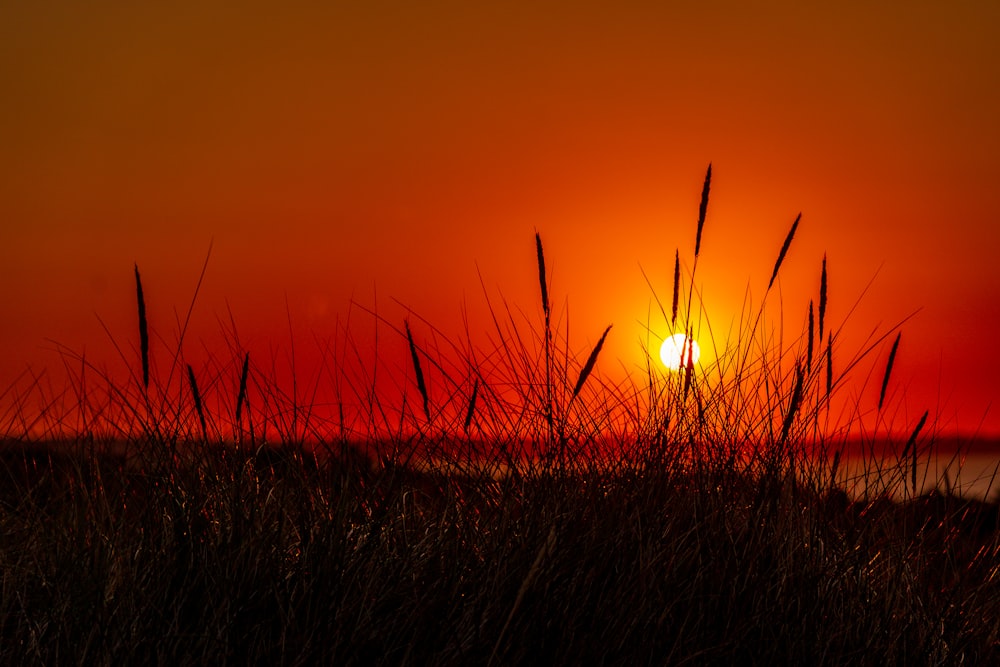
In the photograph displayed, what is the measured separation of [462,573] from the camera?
232 cm

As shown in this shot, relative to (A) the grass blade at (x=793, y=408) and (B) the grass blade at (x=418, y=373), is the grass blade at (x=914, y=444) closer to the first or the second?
(A) the grass blade at (x=793, y=408)

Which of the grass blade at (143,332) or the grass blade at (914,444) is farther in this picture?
the grass blade at (914,444)

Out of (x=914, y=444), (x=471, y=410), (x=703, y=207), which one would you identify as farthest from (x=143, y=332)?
(x=914, y=444)

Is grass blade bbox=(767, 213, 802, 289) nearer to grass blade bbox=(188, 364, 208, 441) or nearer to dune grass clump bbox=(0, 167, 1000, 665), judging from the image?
dune grass clump bbox=(0, 167, 1000, 665)

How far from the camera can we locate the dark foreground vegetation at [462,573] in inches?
79.4

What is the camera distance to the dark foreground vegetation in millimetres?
2016

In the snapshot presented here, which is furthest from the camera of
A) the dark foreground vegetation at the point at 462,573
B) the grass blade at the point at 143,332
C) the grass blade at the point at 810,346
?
the grass blade at the point at 810,346

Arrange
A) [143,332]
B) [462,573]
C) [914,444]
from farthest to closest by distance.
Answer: [914,444]
[143,332]
[462,573]

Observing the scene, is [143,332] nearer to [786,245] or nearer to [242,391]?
[242,391]

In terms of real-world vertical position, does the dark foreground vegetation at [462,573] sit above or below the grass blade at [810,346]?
below

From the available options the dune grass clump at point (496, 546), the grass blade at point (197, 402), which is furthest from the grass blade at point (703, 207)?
the grass blade at point (197, 402)

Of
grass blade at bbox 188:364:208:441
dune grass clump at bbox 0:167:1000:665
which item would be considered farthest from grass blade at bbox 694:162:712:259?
grass blade at bbox 188:364:208:441

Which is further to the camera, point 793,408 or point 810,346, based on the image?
point 810,346

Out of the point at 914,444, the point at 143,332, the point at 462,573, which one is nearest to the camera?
the point at 462,573
